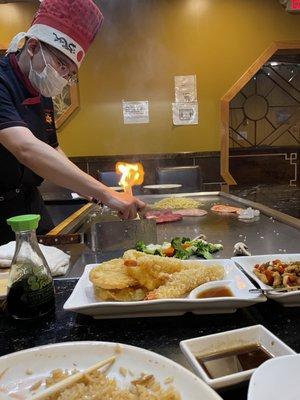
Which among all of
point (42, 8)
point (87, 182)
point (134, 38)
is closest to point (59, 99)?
point (134, 38)

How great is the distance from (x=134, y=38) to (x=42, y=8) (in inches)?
135

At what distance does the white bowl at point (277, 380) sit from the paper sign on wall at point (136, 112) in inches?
204

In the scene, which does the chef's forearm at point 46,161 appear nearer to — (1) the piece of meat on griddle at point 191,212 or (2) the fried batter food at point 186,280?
(2) the fried batter food at point 186,280

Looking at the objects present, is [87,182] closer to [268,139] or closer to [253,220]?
[253,220]

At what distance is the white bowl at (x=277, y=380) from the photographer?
647mm

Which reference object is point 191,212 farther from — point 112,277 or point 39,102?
point 112,277

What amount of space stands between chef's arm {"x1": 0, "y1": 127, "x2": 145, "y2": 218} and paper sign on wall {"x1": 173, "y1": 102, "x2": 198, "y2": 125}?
3955 mm

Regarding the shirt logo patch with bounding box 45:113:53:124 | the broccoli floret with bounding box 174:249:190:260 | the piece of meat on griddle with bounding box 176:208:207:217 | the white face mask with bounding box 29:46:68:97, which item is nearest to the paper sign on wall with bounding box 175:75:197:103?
the shirt logo patch with bounding box 45:113:53:124

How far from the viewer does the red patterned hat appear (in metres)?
2.17

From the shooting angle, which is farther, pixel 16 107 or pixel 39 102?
pixel 39 102

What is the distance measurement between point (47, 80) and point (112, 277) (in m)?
1.70

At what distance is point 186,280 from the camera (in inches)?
44.7

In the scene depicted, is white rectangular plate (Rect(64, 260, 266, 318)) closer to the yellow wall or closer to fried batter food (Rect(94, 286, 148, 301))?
fried batter food (Rect(94, 286, 148, 301))

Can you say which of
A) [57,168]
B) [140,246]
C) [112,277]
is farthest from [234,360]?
[57,168]
